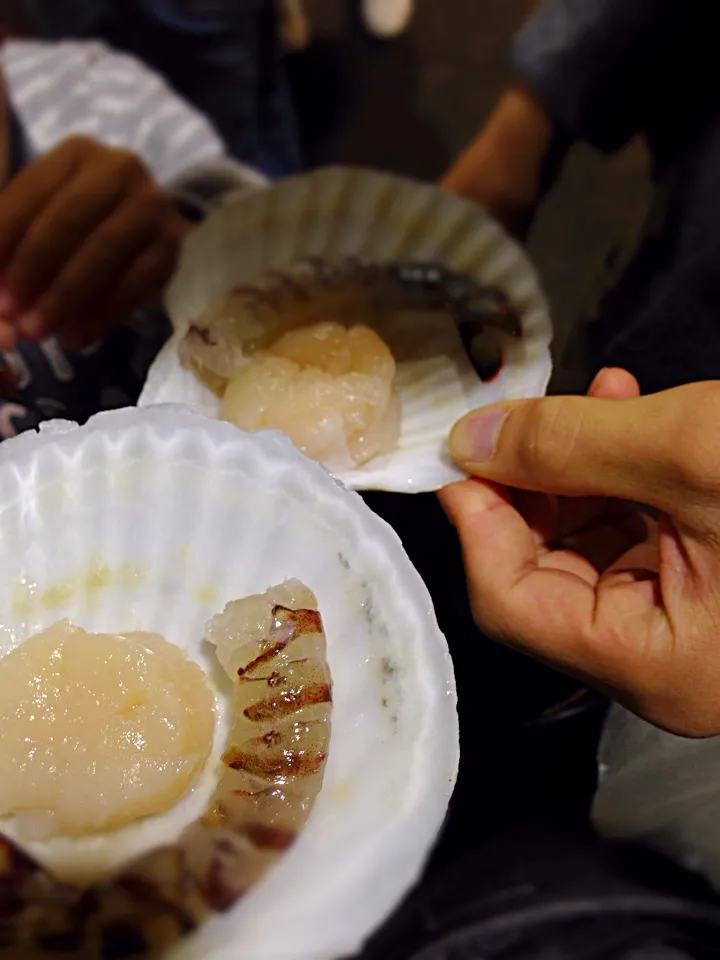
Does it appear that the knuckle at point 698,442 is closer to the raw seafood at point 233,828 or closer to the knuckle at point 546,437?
the knuckle at point 546,437

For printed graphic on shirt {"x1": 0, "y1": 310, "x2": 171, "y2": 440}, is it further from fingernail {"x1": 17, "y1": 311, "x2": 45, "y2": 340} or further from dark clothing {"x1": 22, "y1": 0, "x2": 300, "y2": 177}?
dark clothing {"x1": 22, "y1": 0, "x2": 300, "y2": 177}

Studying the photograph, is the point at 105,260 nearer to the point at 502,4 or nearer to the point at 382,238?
the point at 382,238

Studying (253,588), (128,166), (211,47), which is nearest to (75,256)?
(128,166)

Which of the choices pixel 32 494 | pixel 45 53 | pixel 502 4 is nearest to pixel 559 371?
pixel 32 494

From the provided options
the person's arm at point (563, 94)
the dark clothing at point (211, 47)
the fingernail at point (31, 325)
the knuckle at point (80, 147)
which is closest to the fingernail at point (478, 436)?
the person's arm at point (563, 94)

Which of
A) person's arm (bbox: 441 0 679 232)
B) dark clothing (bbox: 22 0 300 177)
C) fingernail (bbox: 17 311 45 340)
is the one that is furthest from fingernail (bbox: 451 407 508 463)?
dark clothing (bbox: 22 0 300 177)

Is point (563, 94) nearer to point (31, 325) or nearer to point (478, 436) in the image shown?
point (478, 436)
